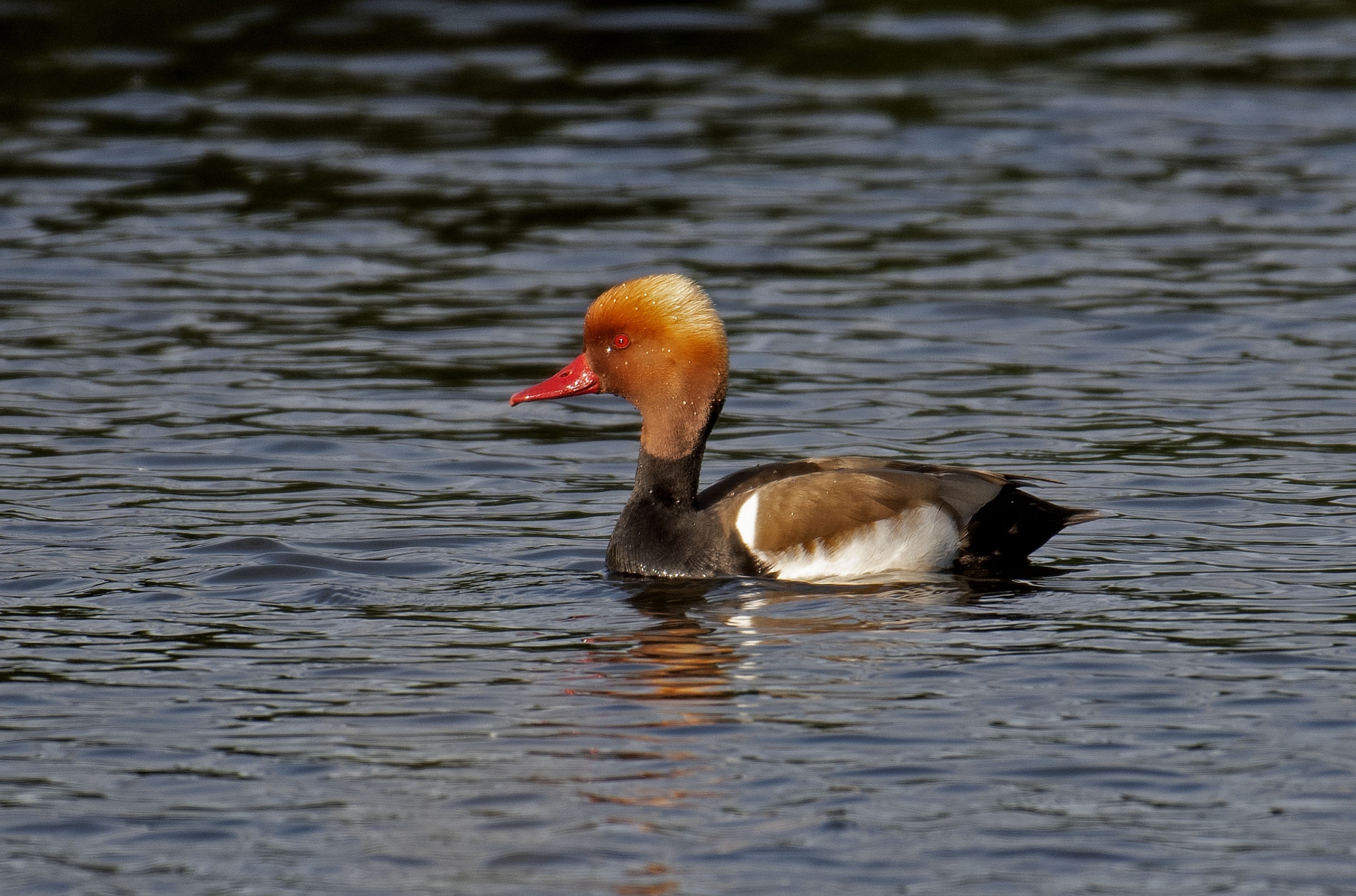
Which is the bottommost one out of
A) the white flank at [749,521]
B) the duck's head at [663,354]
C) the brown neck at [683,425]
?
the white flank at [749,521]

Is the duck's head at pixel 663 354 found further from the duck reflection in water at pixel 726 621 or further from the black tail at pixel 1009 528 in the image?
the black tail at pixel 1009 528

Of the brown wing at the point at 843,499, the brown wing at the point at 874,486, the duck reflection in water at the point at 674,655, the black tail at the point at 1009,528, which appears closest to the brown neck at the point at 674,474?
the brown wing at the point at 874,486

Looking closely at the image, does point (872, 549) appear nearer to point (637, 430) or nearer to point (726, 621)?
point (726, 621)

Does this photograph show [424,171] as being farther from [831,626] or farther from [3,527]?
[831,626]

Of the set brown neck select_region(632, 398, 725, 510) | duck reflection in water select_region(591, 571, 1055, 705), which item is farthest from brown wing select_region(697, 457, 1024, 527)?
duck reflection in water select_region(591, 571, 1055, 705)

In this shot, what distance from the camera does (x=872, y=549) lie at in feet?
28.1

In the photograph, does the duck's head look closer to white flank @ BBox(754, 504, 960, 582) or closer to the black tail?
white flank @ BBox(754, 504, 960, 582)

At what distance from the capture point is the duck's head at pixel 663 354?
893cm

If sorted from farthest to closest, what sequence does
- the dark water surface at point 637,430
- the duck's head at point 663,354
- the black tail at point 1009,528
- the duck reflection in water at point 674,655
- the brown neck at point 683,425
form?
the brown neck at point 683,425, the duck's head at point 663,354, the black tail at point 1009,528, the duck reflection in water at point 674,655, the dark water surface at point 637,430

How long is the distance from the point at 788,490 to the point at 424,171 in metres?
10.4

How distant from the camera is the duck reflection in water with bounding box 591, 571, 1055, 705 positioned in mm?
7254

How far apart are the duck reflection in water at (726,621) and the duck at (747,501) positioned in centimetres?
12

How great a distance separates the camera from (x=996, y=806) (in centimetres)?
608

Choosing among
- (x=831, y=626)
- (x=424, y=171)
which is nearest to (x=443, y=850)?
(x=831, y=626)
